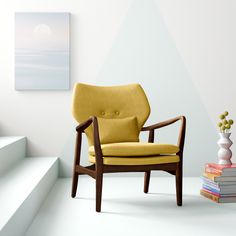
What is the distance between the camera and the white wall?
427 centimetres

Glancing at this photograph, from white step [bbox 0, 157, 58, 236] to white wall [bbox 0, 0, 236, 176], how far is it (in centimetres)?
52

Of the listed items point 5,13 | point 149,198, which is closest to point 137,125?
point 149,198

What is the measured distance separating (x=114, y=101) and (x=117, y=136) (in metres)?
0.35

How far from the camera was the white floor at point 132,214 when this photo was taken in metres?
2.28

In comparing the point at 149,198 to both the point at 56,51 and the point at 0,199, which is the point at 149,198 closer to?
the point at 0,199

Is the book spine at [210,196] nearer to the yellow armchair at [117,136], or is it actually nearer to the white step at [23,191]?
the yellow armchair at [117,136]

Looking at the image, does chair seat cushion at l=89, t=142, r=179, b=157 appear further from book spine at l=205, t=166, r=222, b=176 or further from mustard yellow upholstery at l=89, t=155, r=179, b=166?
book spine at l=205, t=166, r=222, b=176

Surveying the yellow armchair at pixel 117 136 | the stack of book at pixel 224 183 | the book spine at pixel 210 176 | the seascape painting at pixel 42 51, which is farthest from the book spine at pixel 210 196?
the seascape painting at pixel 42 51

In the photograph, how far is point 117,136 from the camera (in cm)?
314

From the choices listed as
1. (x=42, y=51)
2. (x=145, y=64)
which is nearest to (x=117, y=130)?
(x=145, y=64)

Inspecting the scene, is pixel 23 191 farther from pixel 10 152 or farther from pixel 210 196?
pixel 210 196

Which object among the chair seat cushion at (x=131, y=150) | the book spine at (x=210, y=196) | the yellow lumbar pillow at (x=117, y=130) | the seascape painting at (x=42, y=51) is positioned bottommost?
the book spine at (x=210, y=196)

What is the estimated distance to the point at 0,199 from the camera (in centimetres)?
230

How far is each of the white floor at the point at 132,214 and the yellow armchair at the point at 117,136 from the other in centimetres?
13
